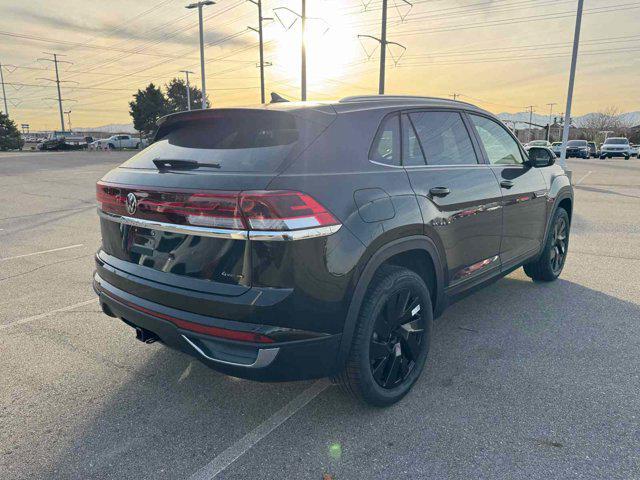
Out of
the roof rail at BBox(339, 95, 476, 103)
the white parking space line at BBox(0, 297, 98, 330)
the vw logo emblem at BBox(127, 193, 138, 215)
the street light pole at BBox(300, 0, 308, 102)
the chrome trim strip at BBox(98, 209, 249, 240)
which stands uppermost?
the street light pole at BBox(300, 0, 308, 102)

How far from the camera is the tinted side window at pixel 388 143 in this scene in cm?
268

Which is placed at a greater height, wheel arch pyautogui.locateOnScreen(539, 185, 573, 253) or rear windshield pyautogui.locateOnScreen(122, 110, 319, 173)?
rear windshield pyautogui.locateOnScreen(122, 110, 319, 173)

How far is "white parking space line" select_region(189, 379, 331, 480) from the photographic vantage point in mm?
2215

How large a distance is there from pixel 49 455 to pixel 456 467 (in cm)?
200

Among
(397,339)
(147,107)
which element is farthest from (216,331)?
(147,107)

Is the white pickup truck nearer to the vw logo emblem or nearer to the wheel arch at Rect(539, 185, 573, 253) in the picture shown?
the wheel arch at Rect(539, 185, 573, 253)

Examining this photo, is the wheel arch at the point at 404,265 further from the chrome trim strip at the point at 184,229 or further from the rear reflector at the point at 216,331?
the chrome trim strip at the point at 184,229

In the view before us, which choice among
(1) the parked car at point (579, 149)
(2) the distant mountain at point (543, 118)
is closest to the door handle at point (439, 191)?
(1) the parked car at point (579, 149)

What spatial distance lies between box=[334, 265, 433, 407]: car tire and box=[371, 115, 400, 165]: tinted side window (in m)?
0.63

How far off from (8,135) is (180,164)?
2546 inches

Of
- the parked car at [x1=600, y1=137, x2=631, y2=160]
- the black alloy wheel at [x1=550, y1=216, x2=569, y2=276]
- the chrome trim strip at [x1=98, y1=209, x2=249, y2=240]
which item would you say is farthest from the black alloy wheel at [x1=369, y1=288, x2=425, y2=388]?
the parked car at [x1=600, y1=137, x2=631, y2=160]

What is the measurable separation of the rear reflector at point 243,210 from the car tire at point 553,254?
3380mm

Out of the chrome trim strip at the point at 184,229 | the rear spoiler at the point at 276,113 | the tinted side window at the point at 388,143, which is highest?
the rear spoiler at the point at 276,113

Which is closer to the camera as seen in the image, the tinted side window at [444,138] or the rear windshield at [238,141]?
the rear windshield at [238,141]
